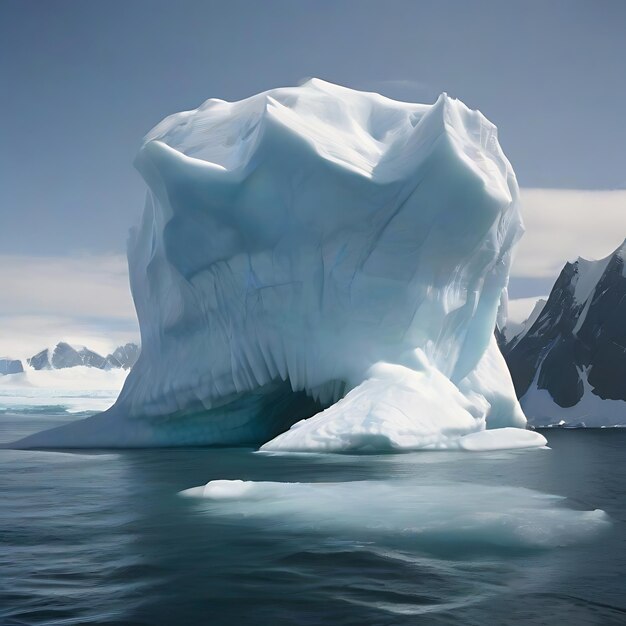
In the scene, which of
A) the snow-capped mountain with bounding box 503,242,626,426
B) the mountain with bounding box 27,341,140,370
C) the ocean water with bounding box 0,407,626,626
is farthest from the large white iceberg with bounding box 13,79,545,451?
the mountain with bounding box 27,341,140,370

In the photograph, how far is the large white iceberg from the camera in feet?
50.4

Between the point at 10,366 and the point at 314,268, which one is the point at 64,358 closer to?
the point at 10,366

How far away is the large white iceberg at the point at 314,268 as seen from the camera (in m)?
15.4

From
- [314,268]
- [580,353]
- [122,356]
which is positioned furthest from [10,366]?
[314,268]

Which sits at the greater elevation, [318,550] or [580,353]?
[580,353]

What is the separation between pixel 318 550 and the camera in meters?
5.18

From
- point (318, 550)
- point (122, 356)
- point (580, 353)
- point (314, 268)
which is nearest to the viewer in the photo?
point (318, 550)

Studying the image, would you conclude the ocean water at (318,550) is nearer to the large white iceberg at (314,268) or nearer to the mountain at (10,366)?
the large white iceberg at (314,268)

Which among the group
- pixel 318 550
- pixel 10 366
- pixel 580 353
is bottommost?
pixel 318 550

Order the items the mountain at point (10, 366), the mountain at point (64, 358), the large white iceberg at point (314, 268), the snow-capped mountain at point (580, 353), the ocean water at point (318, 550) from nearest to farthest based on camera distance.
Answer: the ocean water at point (318, 550) → the large white iceberg at point (314, 268) → the snow-capped mountain at point (580, 353) → the mountain at point (10, 366) → the mountain at point (64, 358)

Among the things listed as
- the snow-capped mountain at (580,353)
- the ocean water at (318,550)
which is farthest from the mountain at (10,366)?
the ocean water at (318,550)

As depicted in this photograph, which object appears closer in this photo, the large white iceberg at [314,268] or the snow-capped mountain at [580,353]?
the large white iceberg at [314,268]

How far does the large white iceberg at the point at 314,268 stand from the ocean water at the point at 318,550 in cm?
574

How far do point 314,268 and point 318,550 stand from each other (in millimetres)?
11294
